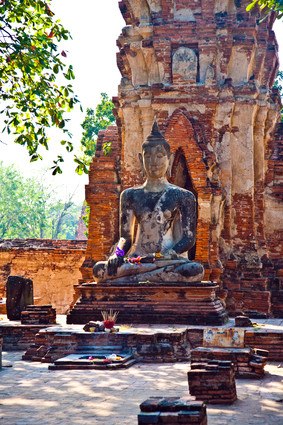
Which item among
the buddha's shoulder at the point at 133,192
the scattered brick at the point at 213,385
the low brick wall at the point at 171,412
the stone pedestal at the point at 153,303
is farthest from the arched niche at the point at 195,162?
the low brick wall at the point at 171,412

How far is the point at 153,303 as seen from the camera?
8.73 meters

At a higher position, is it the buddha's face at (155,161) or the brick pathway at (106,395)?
the buddha's face at (155,161)

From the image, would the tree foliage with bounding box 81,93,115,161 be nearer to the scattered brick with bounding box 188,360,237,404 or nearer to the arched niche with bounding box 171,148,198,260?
the arched niche with bounding box 171,148,198,260

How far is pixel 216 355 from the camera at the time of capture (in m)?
6.11

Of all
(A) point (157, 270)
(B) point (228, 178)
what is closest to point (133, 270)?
(A) point (157, 270)

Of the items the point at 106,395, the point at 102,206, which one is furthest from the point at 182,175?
the point at 106,395

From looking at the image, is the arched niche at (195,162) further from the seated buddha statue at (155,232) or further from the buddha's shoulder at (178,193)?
the buddha's shoulder at (178,193)

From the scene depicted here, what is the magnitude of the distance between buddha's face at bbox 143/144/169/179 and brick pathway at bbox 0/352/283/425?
13.7ft

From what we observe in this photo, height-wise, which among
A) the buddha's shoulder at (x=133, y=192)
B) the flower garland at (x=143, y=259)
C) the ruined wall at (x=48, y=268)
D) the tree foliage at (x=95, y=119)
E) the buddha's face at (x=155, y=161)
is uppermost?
the tree foliage at (x=95, y=119)

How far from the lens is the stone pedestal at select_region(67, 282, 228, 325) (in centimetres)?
850

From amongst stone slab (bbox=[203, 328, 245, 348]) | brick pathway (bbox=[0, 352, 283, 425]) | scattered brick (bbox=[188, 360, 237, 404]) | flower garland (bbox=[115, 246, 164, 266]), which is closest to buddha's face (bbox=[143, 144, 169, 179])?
flower garland (bbox=[115, 246, 164, 266])

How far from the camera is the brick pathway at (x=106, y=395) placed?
4.39 metres

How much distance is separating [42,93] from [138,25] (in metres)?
5.73

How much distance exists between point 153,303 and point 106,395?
3.65 meters
